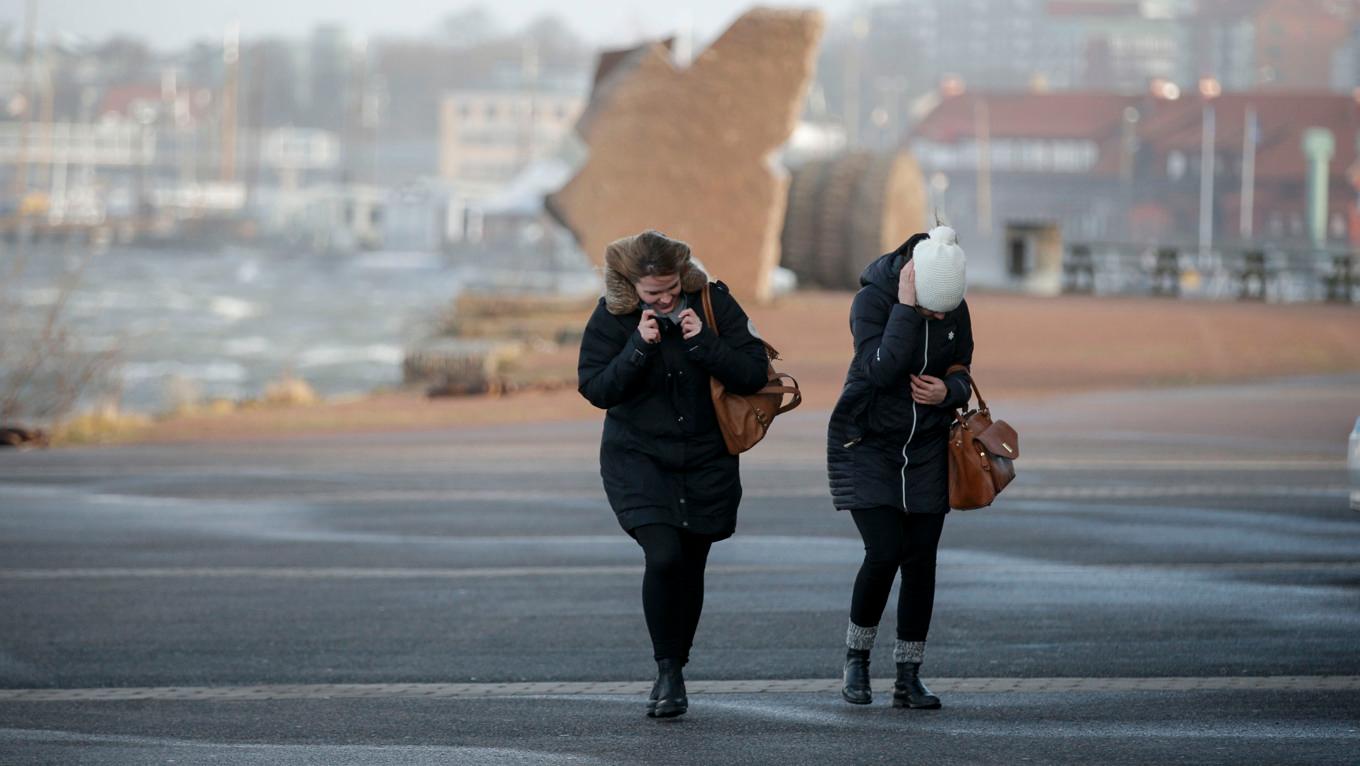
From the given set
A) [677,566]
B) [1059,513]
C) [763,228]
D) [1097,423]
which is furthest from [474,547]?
[763,228]

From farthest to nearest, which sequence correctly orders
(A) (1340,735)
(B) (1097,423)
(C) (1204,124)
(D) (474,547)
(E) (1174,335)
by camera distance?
(C) (1204,124) < (E) (1174,335) < (B) (1097,423) < (D) (474,547) < (A) (1340,735)

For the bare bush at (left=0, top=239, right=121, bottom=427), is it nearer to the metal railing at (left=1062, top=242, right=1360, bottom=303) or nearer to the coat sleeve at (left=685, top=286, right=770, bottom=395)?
the coat sleeve at (left=685, top=286, right=770, bottom=395)

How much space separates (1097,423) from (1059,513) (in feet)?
20.6

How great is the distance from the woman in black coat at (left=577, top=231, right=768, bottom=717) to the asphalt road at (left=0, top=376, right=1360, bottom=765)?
1.52ft

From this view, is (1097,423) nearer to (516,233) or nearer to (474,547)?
(474,547)

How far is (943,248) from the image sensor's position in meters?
7.36

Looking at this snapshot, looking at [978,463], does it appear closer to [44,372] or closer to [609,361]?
[609,361]

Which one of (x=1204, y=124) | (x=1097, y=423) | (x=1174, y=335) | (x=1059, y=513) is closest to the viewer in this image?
(x=1059, y=513)

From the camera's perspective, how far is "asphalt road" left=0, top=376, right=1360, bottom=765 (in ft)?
23.5

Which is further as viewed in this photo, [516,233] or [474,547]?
[516,233]

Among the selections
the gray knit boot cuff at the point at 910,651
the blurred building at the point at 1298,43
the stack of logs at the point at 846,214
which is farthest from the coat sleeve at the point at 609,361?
the blurred building at the point at 1298,43

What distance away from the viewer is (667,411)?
7445 millimetres

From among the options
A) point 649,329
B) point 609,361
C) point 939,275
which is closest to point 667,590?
point 609,361

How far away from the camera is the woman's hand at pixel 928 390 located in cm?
740
